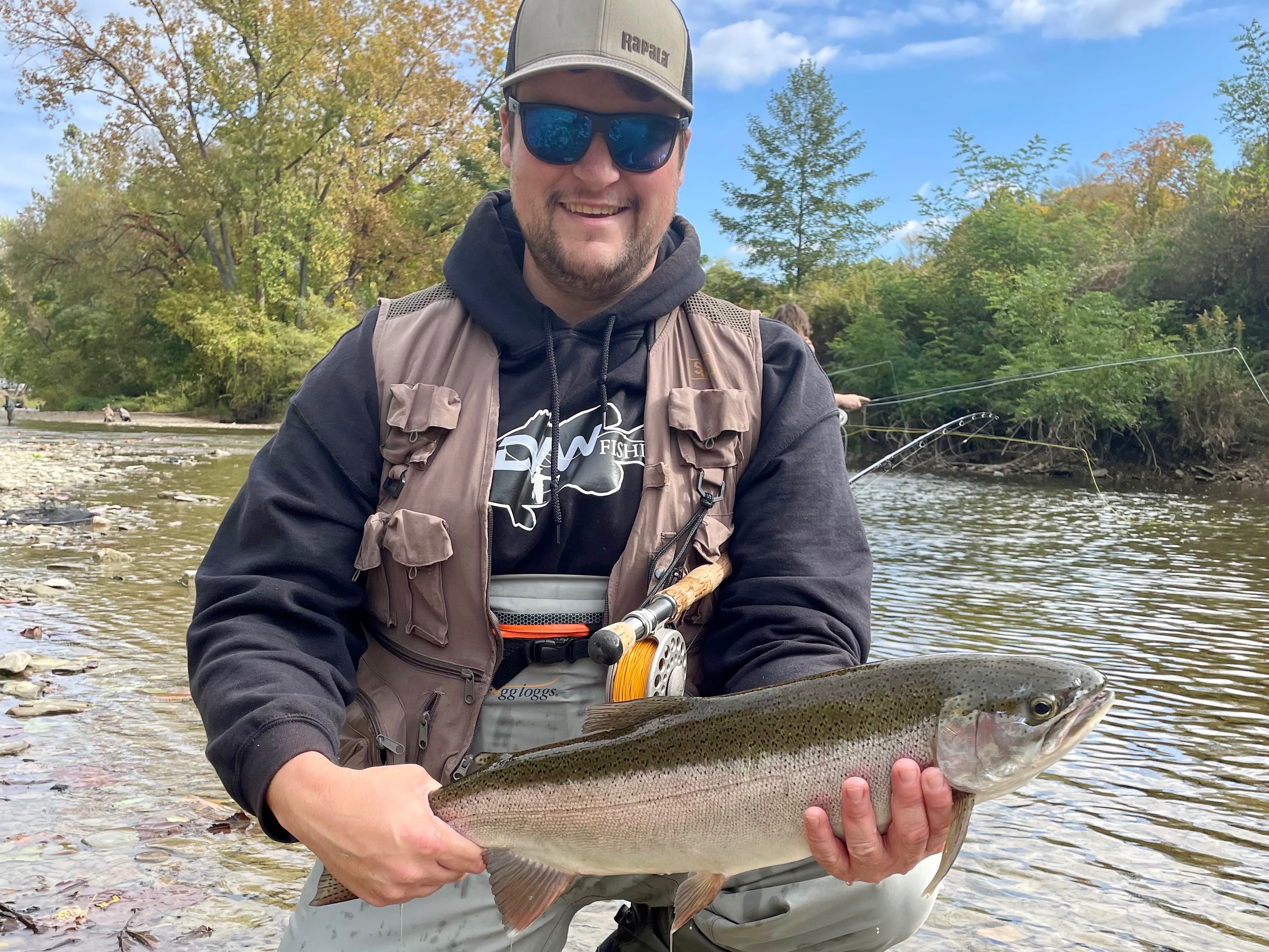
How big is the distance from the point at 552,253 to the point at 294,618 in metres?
1.08

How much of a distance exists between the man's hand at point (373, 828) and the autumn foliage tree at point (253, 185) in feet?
109

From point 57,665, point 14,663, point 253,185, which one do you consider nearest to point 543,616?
point 14,663

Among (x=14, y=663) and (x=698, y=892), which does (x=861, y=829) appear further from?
(x=14, y=663)

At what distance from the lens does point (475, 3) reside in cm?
3647

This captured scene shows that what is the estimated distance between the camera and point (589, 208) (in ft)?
8.63

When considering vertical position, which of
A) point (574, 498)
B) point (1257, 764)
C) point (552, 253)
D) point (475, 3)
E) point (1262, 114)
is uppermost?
point (475, 3)

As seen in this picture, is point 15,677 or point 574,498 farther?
point 15,677

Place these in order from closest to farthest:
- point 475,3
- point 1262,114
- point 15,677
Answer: point 15,677 → point 1262,114 → point 475,3

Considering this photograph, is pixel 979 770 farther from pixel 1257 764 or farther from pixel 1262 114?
pixel 1262 114

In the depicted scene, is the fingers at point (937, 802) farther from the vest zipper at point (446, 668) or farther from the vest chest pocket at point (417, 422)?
the vest chest pocket at point (417, 422)

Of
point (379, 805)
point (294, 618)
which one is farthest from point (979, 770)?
point (294, 618)

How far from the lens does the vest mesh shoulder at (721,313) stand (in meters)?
2.76

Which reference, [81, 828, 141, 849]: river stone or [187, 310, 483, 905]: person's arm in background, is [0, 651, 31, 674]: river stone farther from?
[187, 310, 483, 905]: person's arm in background

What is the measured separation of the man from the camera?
2.28m
